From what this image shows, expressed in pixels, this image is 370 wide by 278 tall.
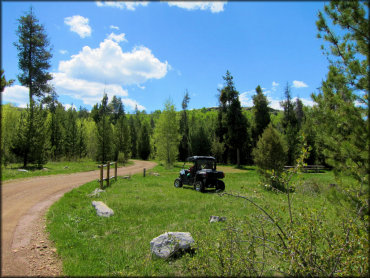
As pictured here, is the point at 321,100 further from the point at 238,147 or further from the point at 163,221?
the point at 238,147

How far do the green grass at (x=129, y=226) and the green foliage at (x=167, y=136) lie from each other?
65.3 ft

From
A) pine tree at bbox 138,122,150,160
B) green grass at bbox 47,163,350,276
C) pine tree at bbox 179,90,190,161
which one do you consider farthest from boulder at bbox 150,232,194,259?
pine tree at bbox 138,122,150,160

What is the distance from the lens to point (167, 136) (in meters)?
31.6

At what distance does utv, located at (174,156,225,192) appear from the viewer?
503 inches

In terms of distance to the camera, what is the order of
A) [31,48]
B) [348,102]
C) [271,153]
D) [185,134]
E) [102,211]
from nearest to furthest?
[348,102]
[102,211]
[31,48]
[271,153]
[185,134]

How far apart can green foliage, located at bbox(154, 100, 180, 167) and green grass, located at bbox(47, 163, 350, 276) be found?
19.9m

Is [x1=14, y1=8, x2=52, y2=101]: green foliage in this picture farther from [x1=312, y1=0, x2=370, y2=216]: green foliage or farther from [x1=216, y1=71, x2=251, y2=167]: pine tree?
[x1=216, y1=71, x2=251, y2=167]: pine tree

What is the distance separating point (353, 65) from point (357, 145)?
1221mm

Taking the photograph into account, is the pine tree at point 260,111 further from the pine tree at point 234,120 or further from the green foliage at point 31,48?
the green foliage at point 31,48

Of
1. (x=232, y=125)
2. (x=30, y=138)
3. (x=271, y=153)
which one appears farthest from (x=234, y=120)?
(x=30, y=138)

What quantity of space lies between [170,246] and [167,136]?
89.2 feet

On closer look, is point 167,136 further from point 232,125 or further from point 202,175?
point 202,175

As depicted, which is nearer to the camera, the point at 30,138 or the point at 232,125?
the point at 30,138

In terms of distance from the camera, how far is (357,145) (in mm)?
3123
